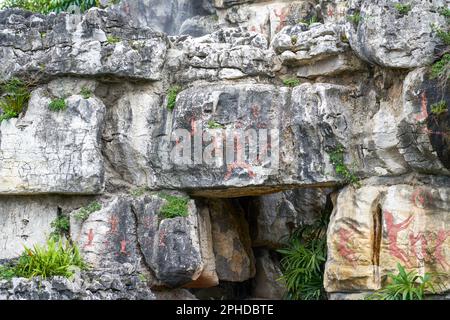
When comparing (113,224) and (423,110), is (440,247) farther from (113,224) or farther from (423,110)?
(113,224)

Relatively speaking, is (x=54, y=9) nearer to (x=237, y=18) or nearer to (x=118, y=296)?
(x=237, y=18)

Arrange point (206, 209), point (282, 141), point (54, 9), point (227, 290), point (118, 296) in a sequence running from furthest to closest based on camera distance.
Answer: point (54, 9) → point (227, 290) → point (206, 209) → point (282, 141) → point (118, 296)

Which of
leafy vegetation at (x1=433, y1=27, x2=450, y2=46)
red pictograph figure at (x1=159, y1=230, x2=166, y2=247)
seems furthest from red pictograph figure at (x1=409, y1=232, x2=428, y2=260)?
red pictograph figure at (x1=159, y1=230, x2=166, y2=247)

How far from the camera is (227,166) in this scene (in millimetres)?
11188

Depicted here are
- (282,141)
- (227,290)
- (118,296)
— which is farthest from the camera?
(227,290)

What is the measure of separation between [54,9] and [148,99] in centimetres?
414

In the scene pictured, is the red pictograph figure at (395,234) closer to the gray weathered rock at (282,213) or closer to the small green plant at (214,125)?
the gray weathered rock at (282,213)

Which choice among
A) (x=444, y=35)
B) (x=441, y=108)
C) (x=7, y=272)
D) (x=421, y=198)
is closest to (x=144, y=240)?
(x=7, y=272)

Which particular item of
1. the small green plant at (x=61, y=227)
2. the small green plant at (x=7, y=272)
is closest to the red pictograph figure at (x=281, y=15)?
the small green plant at (x=61, y=227)

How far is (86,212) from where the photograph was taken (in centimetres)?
1141

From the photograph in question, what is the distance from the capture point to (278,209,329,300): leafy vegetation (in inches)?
465

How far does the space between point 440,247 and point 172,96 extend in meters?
3.95

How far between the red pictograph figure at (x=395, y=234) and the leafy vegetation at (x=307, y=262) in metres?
1.46

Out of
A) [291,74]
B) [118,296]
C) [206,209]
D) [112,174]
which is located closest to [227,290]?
[206,209]
